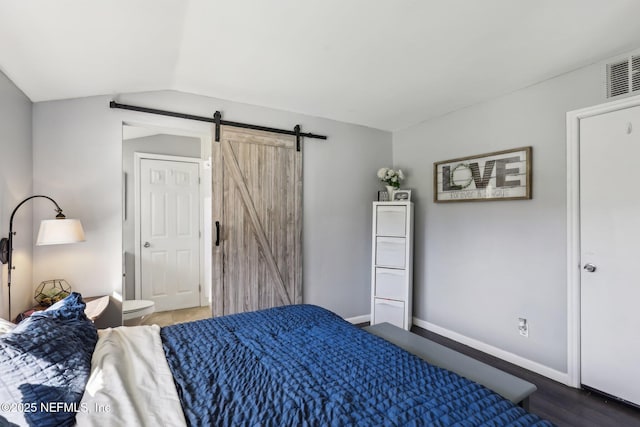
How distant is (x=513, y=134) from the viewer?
9.42 ft

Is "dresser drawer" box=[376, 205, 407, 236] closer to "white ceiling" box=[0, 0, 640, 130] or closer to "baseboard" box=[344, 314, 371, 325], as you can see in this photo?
"baseboard" box=[344, 314, 371, 325]

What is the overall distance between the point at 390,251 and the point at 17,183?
10.6ft

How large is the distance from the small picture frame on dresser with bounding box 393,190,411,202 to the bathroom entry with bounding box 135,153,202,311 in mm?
2625

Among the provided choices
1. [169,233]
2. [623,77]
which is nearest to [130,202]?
[169,233]

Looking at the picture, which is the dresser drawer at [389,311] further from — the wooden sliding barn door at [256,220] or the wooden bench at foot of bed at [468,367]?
the wooden bench at foot of bed at [468,367]

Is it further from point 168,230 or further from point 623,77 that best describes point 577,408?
point 168,230

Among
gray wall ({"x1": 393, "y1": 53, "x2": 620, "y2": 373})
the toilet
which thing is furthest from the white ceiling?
the toilet

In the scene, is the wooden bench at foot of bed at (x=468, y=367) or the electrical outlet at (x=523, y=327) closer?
the wooden bench at foot of bed at (x=468, y=367)

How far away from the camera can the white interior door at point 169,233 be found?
4109 millimetres

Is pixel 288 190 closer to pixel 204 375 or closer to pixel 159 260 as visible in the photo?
pixel 159 260

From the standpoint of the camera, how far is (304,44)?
2.18 m

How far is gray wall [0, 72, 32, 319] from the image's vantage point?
199cm

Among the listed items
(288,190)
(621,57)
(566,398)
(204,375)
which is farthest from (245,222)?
(621,57)

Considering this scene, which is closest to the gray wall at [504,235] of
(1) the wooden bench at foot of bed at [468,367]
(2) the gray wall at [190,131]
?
(2) the gray wall at [190,131]
